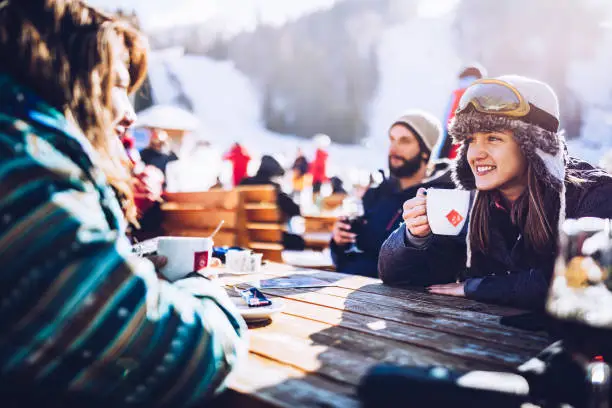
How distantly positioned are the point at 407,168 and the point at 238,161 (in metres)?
5.90

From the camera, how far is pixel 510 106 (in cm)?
193

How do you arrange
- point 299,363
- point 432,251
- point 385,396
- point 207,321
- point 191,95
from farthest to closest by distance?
point 191,95, point 432,251, point 299,363, point 207,321, point 385,396

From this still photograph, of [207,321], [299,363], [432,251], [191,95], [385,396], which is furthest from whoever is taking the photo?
[191,95]

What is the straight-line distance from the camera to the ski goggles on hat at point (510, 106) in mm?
1926

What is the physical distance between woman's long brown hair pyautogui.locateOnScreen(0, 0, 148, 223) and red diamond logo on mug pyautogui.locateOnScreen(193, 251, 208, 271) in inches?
15.4

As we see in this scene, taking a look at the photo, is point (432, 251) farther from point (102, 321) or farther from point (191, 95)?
point (191, 95)

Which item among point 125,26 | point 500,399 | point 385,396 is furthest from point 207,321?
point 125,26

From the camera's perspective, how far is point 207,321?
89cm

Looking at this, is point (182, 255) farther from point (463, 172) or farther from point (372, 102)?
point (372, 102)

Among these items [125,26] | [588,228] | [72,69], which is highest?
[125,26]

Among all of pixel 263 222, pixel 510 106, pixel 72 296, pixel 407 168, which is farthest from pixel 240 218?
pixel 72 296

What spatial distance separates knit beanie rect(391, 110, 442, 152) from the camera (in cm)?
382

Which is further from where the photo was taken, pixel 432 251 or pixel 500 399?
pixel 432 251

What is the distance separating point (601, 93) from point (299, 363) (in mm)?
26304
